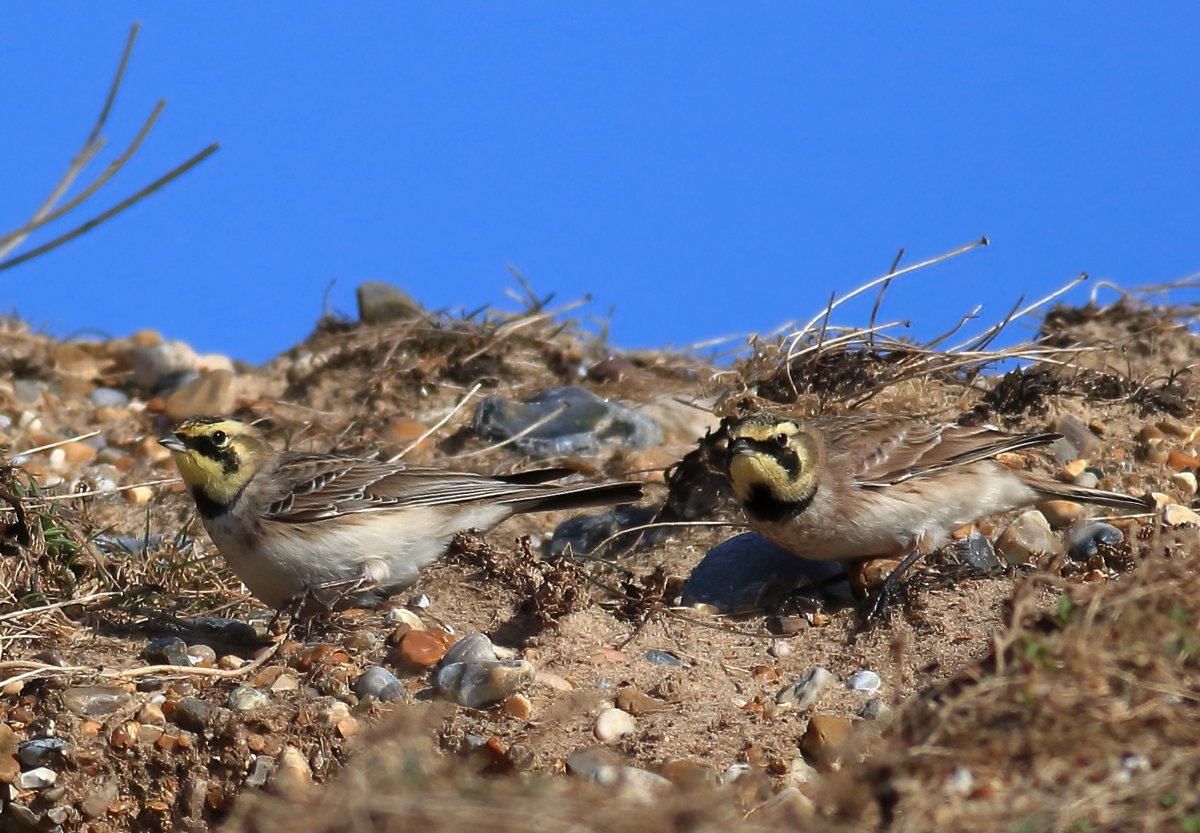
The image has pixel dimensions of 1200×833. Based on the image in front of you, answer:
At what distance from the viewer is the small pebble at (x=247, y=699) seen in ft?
18.9

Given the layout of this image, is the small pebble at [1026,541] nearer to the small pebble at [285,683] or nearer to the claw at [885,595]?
the claw at [885,595]

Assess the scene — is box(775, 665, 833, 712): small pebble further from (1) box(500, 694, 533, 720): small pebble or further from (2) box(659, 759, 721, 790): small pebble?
(1) box(500, 694, 533, 720): small pebble

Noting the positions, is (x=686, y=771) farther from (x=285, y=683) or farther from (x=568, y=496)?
(x=568, y=496)

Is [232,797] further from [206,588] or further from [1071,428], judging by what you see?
[1071,428]

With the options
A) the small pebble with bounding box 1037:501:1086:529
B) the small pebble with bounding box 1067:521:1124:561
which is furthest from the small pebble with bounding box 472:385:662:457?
the small pebble with bounding box 1067:521:1124:561

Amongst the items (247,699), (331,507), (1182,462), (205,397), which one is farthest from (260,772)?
(205,397)

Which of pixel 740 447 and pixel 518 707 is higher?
pixel 740 447

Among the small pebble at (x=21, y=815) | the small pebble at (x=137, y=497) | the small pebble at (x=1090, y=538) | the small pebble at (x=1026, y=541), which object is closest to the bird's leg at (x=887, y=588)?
the small pebble at (x=1026, y=541)

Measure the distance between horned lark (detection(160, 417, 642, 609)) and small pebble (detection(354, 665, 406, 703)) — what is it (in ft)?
2.79

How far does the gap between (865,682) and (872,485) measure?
1223 millimetres

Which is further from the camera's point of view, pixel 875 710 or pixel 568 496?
pixel 568 496

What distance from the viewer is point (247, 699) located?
228 inches

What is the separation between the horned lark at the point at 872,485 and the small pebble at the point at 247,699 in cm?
221

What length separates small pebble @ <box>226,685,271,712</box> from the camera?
5754 millimetres
